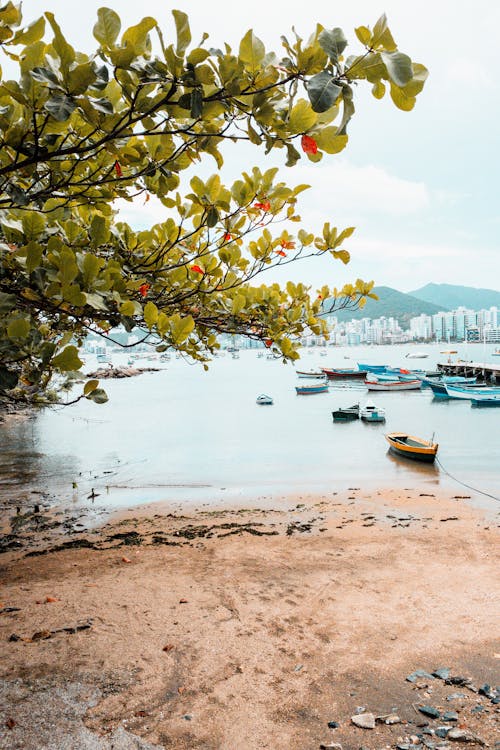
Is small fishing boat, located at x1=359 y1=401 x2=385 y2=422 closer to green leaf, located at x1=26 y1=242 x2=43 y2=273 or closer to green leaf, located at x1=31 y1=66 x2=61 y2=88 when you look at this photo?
green leaf, located at x1=26 y1=242 x2=43 y2=273

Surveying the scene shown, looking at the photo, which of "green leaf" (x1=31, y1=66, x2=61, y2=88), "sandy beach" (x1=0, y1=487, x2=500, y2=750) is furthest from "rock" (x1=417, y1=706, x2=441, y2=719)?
"green leaf" (x1=31, y1=66, x2=61, y2=88)

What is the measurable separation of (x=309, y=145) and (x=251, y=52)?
41cm

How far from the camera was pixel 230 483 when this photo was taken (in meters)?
16.9

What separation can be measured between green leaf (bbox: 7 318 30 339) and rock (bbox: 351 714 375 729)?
3.89 metres

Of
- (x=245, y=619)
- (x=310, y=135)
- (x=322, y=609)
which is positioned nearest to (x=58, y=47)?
(x=310, y=135)

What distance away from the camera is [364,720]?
3600 millimetres

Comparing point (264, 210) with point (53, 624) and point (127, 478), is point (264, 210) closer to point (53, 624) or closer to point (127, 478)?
point (53, 624)

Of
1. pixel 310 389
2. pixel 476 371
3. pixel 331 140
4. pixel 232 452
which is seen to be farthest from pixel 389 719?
pixel 476 371

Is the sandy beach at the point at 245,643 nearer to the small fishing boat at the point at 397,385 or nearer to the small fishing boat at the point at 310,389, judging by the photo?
the small fishing boat at the point at 310,389

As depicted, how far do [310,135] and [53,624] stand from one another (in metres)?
5.22

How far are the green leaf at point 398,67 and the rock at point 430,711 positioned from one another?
458cm

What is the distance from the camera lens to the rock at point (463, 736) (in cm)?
339

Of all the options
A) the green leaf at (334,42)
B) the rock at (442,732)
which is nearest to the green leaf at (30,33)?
the green leaf at (334,42)

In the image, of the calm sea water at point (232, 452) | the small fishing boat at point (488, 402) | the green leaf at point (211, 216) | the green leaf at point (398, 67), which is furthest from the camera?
the small fishing boat at point (488, 402)
